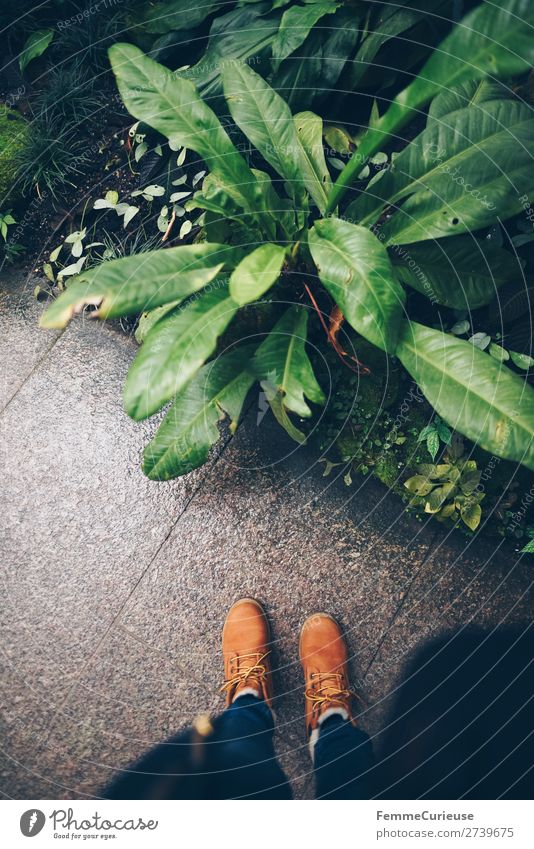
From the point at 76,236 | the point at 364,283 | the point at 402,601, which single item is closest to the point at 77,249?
the point at 76,236

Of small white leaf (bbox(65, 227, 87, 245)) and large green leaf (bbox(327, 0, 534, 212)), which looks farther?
small white leaf (bbox(65, 227, 87, 245))

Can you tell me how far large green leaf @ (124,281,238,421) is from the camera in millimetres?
1388

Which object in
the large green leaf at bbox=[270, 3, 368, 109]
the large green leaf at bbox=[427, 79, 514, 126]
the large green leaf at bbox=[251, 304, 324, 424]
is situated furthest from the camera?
the large green leaf at bbox=[270, 3, 368, 109]

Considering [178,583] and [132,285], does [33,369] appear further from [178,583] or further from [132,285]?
[178,583]

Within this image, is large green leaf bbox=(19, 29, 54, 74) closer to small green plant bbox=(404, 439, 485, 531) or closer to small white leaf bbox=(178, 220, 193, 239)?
small white leaf bbox=(178, 220, 193, 239)

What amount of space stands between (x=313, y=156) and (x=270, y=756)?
197cm

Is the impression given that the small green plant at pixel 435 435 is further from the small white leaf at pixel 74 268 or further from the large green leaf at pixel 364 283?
the small white leaf at pixel 74 268

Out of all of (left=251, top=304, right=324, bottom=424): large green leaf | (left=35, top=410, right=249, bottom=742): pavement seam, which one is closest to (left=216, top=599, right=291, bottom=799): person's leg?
(left=35, top=410, right=249, bottom=742): pavement seam

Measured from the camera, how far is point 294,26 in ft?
5.52

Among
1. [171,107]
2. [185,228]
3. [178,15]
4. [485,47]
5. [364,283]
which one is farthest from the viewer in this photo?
[185,228]

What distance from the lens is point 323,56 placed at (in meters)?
1.76

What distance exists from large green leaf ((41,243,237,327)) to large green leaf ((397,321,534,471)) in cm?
65

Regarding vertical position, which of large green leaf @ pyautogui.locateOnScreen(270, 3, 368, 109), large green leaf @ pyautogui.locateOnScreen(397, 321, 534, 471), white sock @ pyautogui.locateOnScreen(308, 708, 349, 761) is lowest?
white sock @ pyautogui.locateOnScreen(308, 708, 349, 761)
